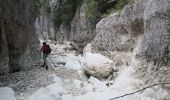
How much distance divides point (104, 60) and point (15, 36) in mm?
5528

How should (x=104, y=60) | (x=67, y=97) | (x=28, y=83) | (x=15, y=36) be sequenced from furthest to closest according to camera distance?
1. (x=15, y=36)
2. (x=104, y=60)
3. (x=28, y=83)
4. (x=67, y=97)

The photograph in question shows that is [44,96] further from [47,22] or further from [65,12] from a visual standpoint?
[47,22]

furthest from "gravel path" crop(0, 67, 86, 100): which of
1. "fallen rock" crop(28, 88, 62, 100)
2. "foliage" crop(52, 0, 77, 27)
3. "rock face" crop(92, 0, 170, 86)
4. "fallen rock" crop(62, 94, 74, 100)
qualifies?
"foliage" crop(52, 0, 77, 27)

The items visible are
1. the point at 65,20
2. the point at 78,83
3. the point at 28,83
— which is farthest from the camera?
the point at 65,20

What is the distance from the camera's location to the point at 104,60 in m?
13.7

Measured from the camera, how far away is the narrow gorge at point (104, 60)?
371 inches

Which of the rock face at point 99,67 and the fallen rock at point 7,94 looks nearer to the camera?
the fallen rock at point 7,94

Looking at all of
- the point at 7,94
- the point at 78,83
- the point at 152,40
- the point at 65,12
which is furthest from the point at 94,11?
the point at 7,94

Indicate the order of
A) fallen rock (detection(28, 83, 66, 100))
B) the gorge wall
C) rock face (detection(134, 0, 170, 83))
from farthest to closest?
1. the gorge wall
2. fallen rock (detection(28, 83, 66, 100))
3. rock face (detection(134, 0, 170, 83))

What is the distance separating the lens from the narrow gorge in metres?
9.43

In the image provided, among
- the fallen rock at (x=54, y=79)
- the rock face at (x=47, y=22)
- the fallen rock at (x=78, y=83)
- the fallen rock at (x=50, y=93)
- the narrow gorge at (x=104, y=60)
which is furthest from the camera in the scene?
the rock face at (x=47, y=22)

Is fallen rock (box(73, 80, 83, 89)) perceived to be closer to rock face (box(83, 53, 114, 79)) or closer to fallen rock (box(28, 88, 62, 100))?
rock face (box(83, 53, 114, 79))

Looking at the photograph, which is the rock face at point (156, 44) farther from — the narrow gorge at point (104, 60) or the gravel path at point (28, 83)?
the gravel path at point (28, 83)

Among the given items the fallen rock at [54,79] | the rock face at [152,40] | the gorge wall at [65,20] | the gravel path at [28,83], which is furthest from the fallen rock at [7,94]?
the gorge wall at [65,20]
